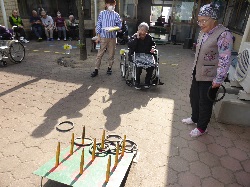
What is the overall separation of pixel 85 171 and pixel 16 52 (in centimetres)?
631

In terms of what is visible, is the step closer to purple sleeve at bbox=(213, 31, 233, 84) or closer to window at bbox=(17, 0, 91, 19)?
purple sleeve at bbox=(213, 31, 233, 84)

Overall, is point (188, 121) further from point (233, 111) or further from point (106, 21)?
point (106, 21)

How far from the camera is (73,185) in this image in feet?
7.61

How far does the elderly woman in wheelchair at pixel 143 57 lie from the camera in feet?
17.7

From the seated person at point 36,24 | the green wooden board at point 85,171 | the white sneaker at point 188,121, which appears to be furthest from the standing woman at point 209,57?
the seated person at point 36,24

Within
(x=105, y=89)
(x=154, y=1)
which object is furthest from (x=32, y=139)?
(x=154, y=1)

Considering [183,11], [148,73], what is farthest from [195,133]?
[183,11]

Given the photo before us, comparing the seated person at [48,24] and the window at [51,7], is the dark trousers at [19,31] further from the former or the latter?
the window at [51,7]

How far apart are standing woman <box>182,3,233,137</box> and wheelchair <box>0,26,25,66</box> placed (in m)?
6.04

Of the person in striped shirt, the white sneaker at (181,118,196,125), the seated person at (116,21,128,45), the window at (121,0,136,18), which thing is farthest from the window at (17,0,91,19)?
the white sneaker at (181,118,196,125)

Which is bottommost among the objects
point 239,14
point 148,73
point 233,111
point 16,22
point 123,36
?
point 233,111

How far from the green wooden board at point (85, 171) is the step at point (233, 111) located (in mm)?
2228

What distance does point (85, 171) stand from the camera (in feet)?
8.29

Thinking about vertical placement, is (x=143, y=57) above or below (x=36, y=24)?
below
